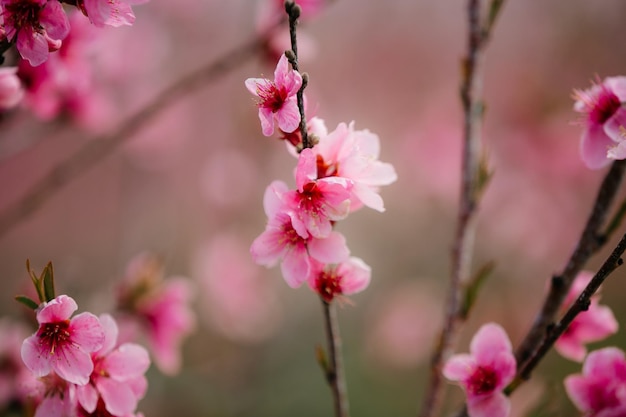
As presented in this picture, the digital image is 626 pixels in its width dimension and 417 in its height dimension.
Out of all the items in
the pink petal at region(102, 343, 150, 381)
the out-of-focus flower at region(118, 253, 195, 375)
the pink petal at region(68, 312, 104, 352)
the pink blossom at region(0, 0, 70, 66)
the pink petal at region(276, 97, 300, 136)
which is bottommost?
→ the pink petal at region(68, 312, 104, 352)

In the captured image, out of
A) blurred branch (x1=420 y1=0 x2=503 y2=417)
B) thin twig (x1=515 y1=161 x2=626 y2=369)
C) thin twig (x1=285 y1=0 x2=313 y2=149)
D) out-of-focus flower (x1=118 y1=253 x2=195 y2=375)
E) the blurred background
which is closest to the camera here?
thin twig (x1=285 y1=0 x2=313 y2=149)

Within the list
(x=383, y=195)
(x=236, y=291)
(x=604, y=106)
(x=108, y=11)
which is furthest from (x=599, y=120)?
(x=383, y=195)

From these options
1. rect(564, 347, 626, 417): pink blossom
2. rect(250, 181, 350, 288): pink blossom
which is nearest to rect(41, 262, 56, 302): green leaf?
rect(250, 181, 350, 288): pink blossom

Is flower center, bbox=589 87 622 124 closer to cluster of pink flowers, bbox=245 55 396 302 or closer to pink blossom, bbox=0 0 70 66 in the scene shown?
cluster of pink flowers, bbox=245 55 396 302

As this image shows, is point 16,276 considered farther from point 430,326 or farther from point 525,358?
point 525,358

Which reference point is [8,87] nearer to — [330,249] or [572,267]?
[330,249]

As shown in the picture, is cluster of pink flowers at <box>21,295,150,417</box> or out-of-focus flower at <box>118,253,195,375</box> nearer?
cluster of pink flowers at <box>21,295,150,417</box>

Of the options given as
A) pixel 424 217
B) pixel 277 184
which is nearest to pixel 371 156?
pixel 277 184
